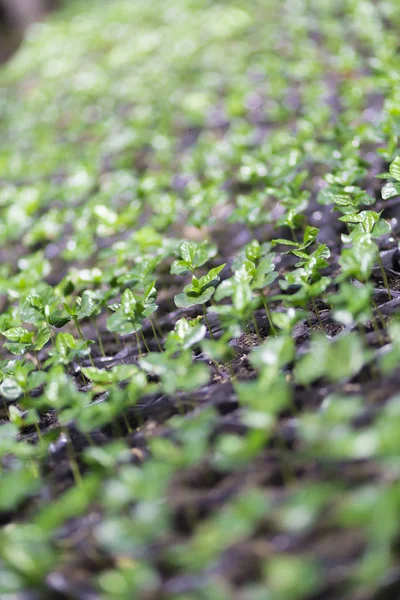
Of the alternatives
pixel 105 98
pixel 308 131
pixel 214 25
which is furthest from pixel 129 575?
pixel 214 25

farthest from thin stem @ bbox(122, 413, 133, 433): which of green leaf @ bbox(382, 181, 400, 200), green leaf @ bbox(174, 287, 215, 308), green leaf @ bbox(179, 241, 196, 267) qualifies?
green leaf @ bbox(382, 181, 400, 200)

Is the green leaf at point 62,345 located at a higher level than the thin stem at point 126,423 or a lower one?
higher

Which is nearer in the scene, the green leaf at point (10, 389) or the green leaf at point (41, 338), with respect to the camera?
the green leaf at point (10, 389)

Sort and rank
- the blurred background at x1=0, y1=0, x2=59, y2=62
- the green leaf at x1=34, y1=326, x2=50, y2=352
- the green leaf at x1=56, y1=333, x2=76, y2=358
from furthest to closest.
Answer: the blurred background at x1=0, y1=0, x2=59, y2=62 → the green leaf at x1=34, y1=326, x2=50, y2=352 → the green leaf at x1=56, y1=333, x2=76, y2=358

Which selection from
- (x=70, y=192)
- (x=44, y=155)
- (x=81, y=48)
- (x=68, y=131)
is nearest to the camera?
(x=70, y=192)

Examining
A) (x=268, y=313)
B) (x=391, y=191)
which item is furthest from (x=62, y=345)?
(x=391, y=191)

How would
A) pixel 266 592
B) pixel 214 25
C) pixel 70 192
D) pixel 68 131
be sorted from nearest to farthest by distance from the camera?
pixel 266 592 < pixel 70 192 < pixel 68 131 < pixel 214 25

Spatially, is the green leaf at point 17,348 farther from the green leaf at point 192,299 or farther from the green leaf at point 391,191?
the green leaf at point 391,191

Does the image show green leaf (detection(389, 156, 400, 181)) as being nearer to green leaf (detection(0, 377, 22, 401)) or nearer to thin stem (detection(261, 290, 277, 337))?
thin stem (detection(261, 290, 277, 337))

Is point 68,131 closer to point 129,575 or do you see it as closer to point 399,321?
point 399,321

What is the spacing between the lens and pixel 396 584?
655mm

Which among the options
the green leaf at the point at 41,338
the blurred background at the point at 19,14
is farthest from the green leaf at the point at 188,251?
the blurred background at the point at 19,14

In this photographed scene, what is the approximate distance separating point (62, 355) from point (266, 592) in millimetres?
608

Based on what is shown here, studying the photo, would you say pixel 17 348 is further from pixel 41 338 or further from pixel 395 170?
pixel 395 170
